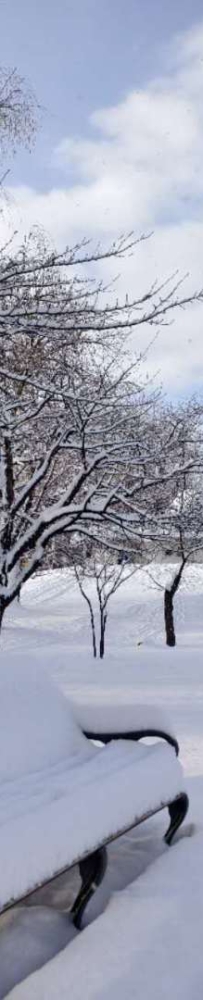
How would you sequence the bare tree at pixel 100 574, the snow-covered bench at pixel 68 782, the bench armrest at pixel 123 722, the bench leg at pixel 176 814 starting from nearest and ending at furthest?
1. the snow-covered bench at pixel 68 782
2. the bench leg at pixel 176 814
3. the bench armrest at pixel 123 722
4. the bare tree at pixel 100 574

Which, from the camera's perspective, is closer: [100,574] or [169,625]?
[100,574]

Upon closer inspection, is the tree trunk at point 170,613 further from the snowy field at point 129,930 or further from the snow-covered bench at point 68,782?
the snow-covered bench at point 68,782

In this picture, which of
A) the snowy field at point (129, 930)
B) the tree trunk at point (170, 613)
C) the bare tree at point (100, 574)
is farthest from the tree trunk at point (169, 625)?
the snowy field at point (129, 930)

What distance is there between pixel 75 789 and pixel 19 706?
649 mm

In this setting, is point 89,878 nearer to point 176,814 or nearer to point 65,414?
point 176,814

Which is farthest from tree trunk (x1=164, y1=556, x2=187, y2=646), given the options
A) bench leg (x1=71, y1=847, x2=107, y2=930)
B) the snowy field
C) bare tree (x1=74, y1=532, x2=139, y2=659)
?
bench leg (x1=71, y1=847, x2=107, y2=930)

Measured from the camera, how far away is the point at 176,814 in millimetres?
3666

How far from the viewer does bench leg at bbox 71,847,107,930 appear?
2891 mm

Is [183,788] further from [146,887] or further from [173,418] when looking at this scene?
[173,418]

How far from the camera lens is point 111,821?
282cm

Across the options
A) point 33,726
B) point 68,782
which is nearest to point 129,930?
point 68,782

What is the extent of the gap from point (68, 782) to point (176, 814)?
892 millimetres

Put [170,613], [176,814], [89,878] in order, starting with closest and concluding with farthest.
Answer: [89,878] → [176,814] → [170,613]

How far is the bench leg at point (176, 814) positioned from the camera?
11.8 feet
